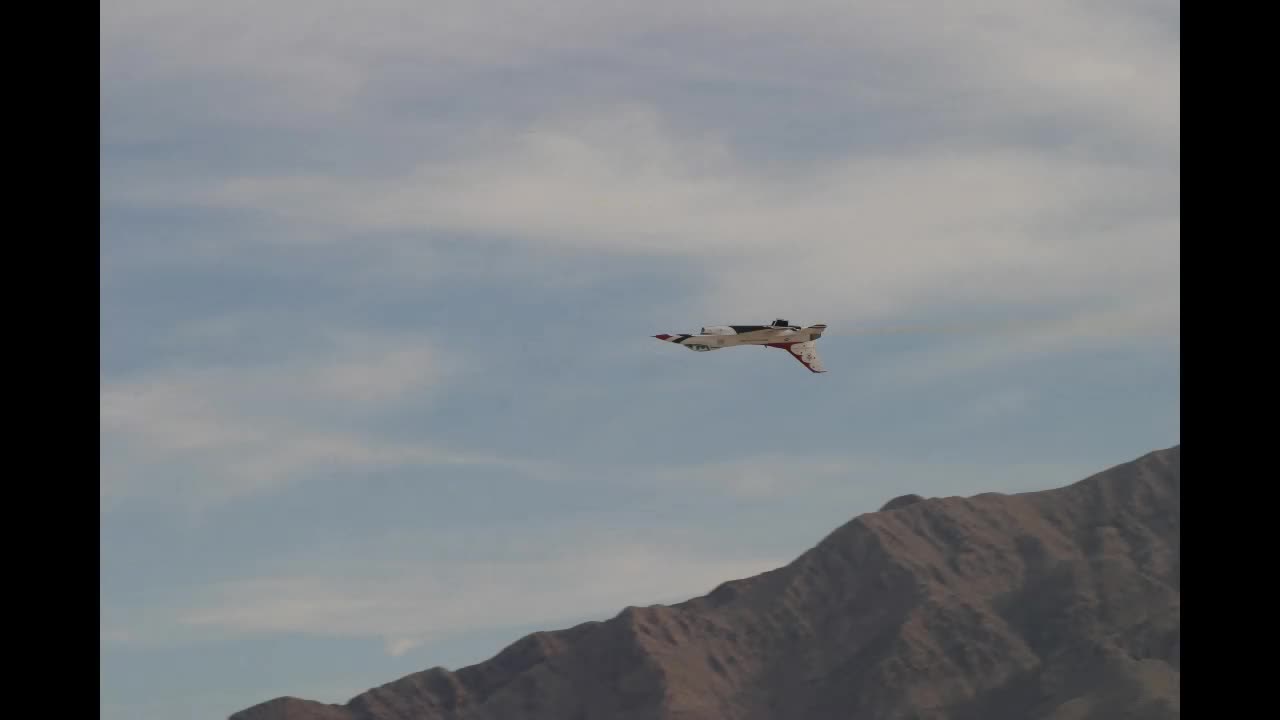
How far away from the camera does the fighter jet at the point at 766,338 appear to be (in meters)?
148

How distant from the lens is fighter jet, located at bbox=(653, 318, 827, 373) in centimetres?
14825

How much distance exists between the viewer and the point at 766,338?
15088cm
